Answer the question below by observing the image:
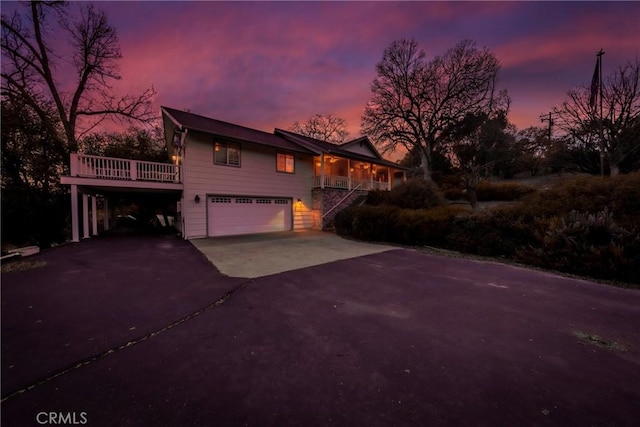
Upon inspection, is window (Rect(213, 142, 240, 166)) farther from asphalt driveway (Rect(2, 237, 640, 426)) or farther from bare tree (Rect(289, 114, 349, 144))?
bare tree (Rect(289, 114, 349, 144))

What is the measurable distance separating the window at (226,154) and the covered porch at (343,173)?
16.0ft

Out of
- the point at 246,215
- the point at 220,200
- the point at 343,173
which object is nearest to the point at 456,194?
the point at 343,173

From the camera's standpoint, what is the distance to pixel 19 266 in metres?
6.23

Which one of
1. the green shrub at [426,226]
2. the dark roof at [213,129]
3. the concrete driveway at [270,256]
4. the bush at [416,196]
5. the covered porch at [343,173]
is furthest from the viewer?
the covered porch at [343,173]

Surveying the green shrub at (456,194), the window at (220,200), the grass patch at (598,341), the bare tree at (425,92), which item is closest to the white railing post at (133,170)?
the window at (220,200)

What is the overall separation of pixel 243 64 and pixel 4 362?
579 inches

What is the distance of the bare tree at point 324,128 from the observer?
105ft

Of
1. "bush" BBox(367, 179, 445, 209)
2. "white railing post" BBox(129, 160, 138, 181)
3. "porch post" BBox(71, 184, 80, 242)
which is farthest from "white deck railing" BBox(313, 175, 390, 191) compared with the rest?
"porch post" BBox(71, 184, 80, 242)

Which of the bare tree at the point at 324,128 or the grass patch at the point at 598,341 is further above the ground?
the bare tree at the point at 324,128

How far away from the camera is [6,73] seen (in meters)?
14.0

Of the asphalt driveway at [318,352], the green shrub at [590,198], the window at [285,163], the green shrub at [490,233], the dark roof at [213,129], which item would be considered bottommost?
the asphalt driveway at [318,352]

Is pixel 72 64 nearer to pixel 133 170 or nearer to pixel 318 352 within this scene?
pixel 133 170

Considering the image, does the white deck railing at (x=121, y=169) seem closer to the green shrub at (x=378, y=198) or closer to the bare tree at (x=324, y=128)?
the green shrub at (x=378, y=198)

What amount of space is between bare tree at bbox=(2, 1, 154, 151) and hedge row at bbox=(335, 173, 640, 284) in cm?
1982
